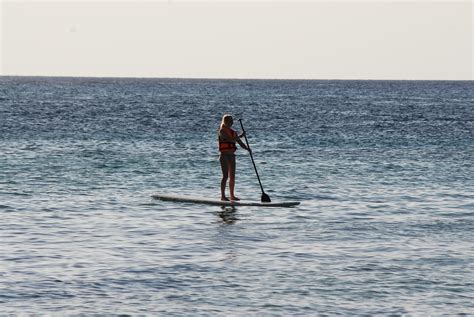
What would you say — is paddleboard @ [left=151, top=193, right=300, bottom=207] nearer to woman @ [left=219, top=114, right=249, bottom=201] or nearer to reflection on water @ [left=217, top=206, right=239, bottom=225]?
reflection on water @ [left=217, top=206, right=239, bottom=225]

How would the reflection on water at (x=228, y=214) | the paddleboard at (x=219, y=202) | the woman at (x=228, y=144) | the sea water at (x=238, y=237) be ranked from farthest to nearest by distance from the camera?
the paddleboard at (x=219, y=202), the woman at (x=228, y=144), the reflection on water at (x=228, y=214), the sea water at (x=238, y=237)

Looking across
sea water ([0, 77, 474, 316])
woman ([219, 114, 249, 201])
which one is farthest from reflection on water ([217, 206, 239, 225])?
woman ([219, 114, 249, 201])

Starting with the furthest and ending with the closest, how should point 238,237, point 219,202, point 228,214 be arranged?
1. point 219,202
2. point 228,214
3. point 238,237

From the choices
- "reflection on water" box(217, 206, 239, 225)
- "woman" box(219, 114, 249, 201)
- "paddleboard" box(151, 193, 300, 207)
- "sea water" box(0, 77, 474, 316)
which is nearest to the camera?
"sea water" box(0, 77, 474, 316)

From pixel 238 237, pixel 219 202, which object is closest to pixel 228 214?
pixel 219 202

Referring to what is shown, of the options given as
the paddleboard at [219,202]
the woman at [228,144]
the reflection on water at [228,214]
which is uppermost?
the woman at [228,144]

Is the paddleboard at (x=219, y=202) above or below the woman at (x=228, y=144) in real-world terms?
below

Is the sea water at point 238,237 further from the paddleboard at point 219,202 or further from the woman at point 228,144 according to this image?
the woman at point 228,144

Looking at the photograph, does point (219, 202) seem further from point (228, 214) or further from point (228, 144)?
point (228, 144)

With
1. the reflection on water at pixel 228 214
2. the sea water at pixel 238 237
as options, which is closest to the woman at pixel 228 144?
the reflection on water at pixel 228 214

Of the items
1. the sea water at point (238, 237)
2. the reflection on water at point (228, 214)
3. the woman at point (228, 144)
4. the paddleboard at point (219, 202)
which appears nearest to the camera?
the sea water at point (238, 237)

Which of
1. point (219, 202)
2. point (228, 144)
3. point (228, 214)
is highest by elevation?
point (228, 144)

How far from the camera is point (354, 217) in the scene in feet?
72.6

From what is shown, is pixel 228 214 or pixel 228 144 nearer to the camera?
pixel 228 214
